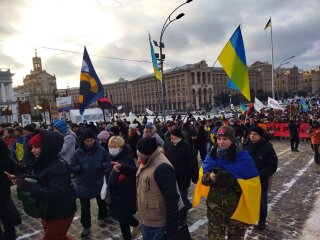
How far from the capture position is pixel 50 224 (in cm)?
321

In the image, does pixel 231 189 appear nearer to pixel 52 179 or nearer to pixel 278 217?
pixel 52 179

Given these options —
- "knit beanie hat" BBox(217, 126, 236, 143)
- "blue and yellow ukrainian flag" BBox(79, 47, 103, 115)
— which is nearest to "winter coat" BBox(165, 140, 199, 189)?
"knit beanie hat" BBox(217, 126, 236, 143)

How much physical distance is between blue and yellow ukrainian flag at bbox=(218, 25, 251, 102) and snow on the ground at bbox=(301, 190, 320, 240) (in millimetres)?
3646

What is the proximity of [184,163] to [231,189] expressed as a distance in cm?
155

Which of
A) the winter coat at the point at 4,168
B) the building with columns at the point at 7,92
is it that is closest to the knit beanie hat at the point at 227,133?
the winter coat at the point at 4,168

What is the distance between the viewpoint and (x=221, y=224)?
11.2 ft

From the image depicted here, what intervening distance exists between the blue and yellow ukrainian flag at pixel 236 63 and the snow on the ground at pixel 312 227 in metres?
3.65

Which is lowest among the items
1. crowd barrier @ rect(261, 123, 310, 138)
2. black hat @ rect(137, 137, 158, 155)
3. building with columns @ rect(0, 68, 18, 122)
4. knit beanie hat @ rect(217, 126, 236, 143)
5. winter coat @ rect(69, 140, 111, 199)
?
crowd barrier @ rect(261, 123, 310, 138)

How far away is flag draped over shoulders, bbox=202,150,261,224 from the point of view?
130 inches

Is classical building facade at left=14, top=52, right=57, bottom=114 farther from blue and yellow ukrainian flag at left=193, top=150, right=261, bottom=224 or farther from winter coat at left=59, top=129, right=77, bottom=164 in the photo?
blue and yellow ukrainian flag at left=193, top=150, right=261, bottom=224

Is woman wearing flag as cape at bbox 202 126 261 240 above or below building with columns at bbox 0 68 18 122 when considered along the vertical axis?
below

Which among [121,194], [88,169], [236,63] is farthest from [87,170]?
[236,63]

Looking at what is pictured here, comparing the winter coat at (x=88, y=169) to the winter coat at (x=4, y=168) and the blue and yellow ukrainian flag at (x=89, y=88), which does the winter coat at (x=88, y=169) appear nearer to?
the winter coat at (x=4, y=168)

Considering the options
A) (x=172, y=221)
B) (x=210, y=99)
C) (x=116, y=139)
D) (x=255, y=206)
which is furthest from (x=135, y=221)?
(x=210, y=99)
